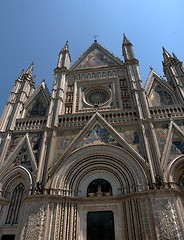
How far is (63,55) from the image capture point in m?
20.3

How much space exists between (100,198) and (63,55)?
47.8 feet

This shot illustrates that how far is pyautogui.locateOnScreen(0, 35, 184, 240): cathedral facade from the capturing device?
9.71 meters

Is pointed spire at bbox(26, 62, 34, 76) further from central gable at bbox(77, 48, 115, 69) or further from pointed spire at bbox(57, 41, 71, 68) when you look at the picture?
central gable at bbox(77, 48, 115, 69)

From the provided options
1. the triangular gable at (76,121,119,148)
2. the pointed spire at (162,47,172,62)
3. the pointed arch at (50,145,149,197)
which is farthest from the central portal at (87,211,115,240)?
Result: the pointed spire at (162,47,172,62)

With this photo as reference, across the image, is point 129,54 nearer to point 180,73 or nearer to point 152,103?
point 180,73

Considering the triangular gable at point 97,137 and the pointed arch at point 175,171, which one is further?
the triangular gable at point 97,137

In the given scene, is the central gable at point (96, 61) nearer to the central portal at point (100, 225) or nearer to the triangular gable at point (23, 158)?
the triangular gable at point (23, 158)

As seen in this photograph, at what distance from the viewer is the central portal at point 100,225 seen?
990 centimetres

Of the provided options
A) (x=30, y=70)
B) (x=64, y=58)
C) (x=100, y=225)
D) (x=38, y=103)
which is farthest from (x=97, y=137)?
(x=30, y=70)

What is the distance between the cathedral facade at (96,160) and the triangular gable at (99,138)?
0.06 metres

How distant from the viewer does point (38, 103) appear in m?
16.8

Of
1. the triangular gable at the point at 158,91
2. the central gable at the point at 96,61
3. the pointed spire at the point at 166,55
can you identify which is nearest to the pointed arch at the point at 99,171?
the triangular gable at the point at 158,91

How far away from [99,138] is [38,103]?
674 centimetres

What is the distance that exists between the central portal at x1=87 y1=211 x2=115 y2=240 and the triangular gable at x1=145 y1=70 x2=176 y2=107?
27.0 feet
